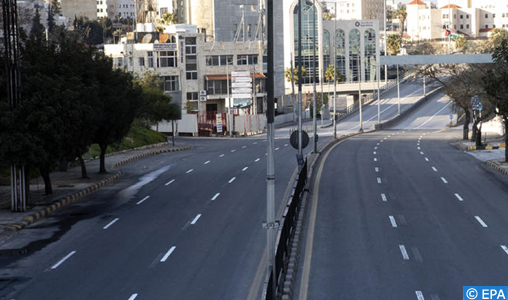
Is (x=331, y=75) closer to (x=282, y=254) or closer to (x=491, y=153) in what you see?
(x=491, y=153)

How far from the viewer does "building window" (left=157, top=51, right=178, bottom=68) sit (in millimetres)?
99750

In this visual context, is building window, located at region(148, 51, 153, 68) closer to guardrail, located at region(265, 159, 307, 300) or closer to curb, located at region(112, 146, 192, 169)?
curb, located at region(112, 146, 192, 169)

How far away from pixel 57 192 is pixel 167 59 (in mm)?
65472

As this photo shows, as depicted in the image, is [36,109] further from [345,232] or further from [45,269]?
[345,232]

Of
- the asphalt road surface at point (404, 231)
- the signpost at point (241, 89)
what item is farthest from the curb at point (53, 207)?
the signpost at point (241, 89)

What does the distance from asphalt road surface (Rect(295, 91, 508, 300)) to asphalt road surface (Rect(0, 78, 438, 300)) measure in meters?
1.82

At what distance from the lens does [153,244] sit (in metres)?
24.3

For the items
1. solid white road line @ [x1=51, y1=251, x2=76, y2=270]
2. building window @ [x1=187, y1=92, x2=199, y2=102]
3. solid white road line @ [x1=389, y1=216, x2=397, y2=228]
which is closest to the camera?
solid white road line @ [x1=51, y1=251, x2=76, y2=270]

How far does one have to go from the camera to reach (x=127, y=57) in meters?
100

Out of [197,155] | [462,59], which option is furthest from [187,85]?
[462,59]

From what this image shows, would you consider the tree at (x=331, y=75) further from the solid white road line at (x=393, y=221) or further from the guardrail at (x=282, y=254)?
the guardrail at (x=282, y=254)

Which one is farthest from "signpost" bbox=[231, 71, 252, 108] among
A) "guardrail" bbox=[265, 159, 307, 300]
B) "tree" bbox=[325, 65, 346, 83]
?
"guardrail" bbox=[265, 159, 307, 300]

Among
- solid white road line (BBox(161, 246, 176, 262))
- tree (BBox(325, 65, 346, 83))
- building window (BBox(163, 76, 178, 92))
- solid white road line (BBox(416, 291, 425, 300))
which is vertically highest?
tree (BBox(325, 65, 346, 83))

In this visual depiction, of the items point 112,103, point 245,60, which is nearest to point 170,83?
point 245,60
